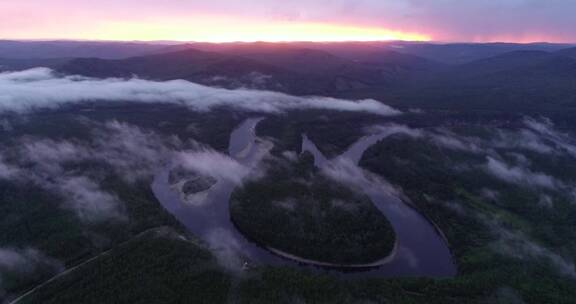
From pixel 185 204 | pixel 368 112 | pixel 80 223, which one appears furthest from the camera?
pixel 368 112

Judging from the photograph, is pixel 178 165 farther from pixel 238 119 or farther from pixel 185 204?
pixel 238 119

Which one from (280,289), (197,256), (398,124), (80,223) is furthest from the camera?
(398,124)

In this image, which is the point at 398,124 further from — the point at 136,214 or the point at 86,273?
the point at 86,273

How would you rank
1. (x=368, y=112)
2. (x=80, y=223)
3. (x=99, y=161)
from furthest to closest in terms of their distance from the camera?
(x=368, y=112) < (x=99, y=161) < (x=80, y=223)

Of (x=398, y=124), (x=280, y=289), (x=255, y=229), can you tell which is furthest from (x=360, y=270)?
(x=398, y=124)

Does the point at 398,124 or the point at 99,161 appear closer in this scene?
the point at 99,161

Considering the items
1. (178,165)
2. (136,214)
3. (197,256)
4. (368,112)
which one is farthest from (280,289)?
(368,112)

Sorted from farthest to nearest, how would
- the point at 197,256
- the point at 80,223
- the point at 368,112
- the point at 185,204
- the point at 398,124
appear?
the point at 368,112 → the point at 398,124 → the point at 185,204 → the point at 80,223 → the point at 197,256
